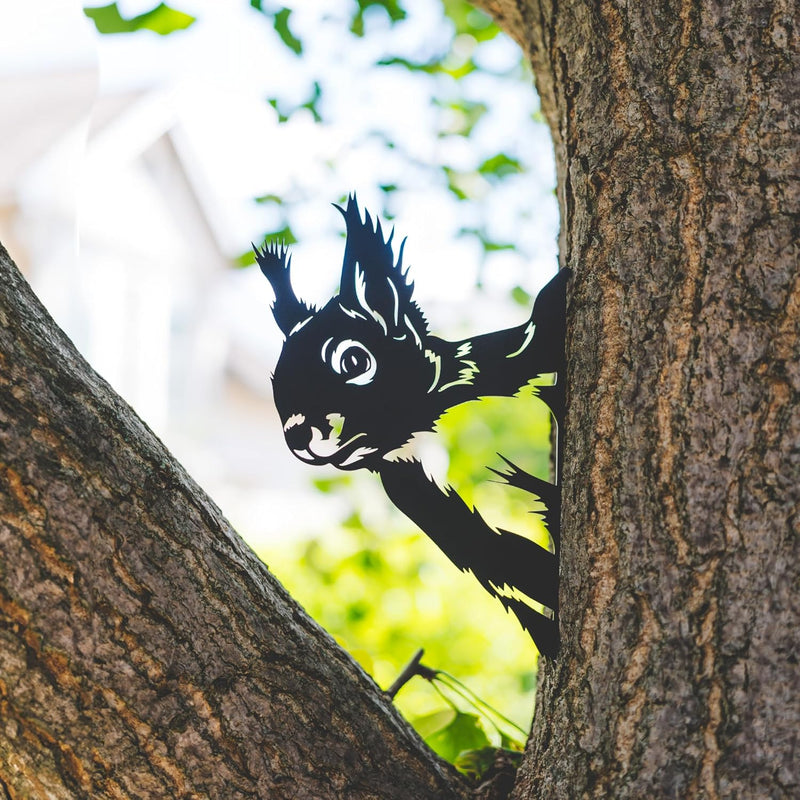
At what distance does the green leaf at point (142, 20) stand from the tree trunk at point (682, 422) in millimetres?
1212

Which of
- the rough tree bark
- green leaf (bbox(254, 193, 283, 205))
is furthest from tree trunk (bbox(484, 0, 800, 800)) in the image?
green leaf (bbox(254, 193, 283, 205))

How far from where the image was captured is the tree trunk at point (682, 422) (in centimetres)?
70

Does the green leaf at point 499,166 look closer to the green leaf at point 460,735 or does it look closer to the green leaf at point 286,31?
the green leaf at point 286,31

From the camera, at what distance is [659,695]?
72 cm

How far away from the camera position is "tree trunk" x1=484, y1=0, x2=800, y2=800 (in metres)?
0.70

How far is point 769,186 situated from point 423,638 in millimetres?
3438

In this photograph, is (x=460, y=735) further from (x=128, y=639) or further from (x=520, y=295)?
(x=520, y=295)

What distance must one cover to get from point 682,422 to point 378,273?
1.23ft

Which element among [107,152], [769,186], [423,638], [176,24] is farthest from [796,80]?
[107,152]

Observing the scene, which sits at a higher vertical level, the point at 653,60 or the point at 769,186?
the point at 653,60

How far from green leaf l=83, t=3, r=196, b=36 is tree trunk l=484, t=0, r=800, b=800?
1.21m

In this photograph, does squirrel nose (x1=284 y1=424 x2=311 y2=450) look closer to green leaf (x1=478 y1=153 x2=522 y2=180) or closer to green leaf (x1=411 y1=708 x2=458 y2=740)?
green leaf (x1=411 y1=708 x2=458 y2=740)

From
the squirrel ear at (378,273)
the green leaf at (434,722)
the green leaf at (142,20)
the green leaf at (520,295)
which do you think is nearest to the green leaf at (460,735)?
the green leaf at (434,722)

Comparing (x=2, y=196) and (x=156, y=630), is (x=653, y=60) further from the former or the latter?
(x=2, y=196)
